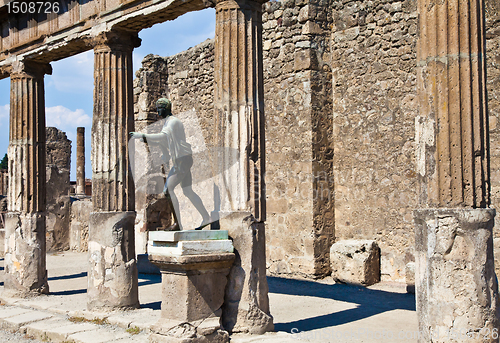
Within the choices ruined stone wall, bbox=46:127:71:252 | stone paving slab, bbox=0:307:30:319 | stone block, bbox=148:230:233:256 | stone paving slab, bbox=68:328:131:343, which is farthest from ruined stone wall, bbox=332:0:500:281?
ruined stone wall, bbox=46:127:71:252

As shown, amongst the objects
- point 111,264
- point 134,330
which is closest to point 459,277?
point 134,330

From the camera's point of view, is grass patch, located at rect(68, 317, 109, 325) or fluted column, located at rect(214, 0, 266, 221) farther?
grass patch, located at rect(68, 317, 109, 325)

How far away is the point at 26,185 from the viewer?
8.01m

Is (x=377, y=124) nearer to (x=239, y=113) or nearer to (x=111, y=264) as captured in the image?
(x=239, y=113)

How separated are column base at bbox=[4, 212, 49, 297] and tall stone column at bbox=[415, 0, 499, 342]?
20.0 feet

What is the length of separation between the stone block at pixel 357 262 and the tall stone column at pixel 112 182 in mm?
3330

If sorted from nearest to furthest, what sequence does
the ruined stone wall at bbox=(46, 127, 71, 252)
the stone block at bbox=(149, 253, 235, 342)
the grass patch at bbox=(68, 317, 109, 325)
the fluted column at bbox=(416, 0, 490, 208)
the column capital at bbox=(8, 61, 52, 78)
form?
1. the fluted column at bbox=(416, 0, 490, 208)
2. the stone block at bbox=(149, 253, 235, 342)
3. the grass patch at bbox=(68, 317, 109, 325)
4. the column capital at bbox=(8, 61, 52, 78)
5. the ruined stone wall at bbox=(46, 127, 71, 252)

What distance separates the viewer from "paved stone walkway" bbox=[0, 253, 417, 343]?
5.05m

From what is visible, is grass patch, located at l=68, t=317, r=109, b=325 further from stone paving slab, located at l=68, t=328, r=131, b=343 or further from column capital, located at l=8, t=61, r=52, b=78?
column capital, located at l=8, t=61, r=52, b=78

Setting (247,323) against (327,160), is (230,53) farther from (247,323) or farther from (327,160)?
(327,160)

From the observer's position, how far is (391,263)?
7.91 meters

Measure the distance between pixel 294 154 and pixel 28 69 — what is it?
182 inches

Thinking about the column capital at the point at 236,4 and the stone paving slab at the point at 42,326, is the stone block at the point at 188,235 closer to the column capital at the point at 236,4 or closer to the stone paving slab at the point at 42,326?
the stone paving slab at the point at 42,326

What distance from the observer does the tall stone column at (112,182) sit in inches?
252
